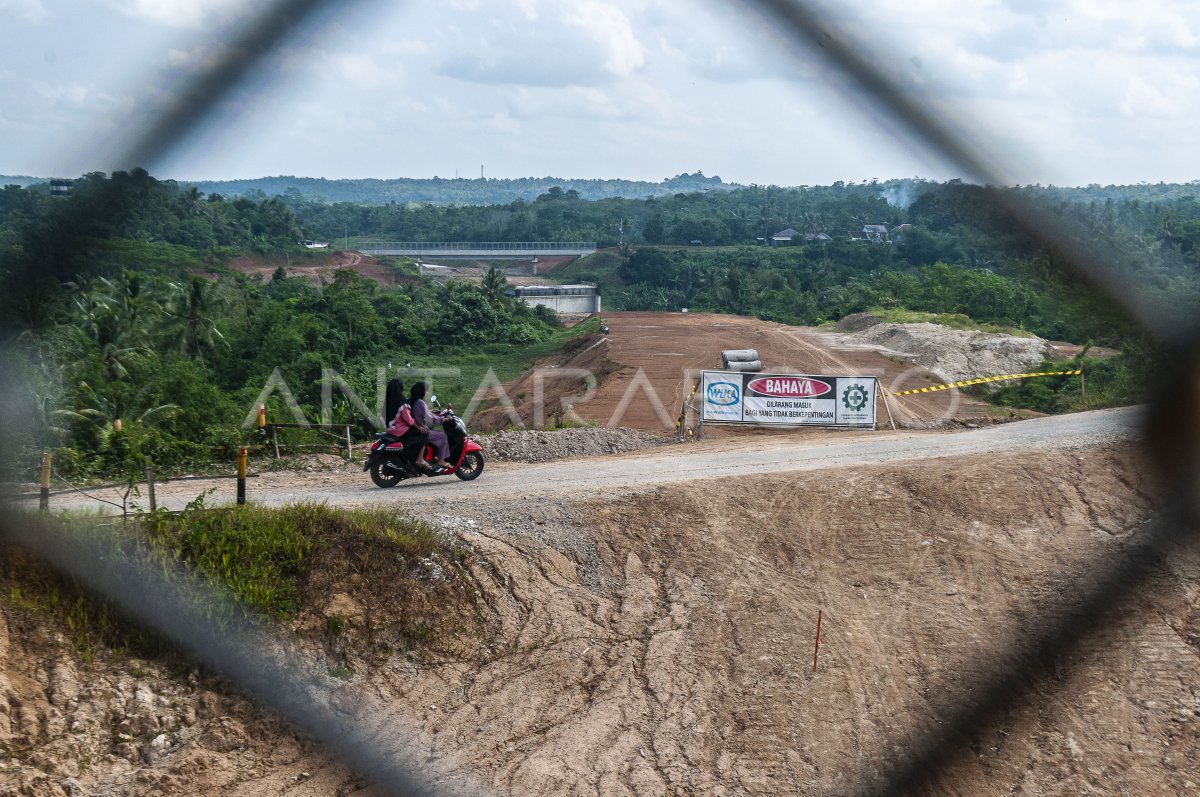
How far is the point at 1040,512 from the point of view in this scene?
982 centimetres

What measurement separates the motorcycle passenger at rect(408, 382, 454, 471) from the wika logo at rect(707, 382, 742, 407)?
19.5 feet

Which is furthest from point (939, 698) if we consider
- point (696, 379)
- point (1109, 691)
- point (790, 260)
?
point (790, 260)

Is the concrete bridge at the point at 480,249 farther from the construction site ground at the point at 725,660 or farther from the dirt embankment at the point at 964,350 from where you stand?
the construction site ground at the point at 725,660

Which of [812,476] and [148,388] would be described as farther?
[148,388]

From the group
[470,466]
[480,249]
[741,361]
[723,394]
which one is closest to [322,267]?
[480,249]

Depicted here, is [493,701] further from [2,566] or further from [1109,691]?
[1109,691]

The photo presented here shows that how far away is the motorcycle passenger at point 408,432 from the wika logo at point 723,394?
20.5ft

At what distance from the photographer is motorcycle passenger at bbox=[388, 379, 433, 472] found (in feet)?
36.0

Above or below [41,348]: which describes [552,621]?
below

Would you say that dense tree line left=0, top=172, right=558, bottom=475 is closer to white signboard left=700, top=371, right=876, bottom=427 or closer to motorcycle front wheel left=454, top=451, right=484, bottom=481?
motorcycle front wheel left=454, top=451, right=484, bottom=481

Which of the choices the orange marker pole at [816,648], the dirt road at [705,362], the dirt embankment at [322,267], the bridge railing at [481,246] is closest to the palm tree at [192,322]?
the dirt road at [705,362]

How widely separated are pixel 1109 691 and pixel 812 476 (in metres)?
4.43

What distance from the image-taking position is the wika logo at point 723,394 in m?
16.1

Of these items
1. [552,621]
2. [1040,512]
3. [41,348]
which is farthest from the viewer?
[41,348]
